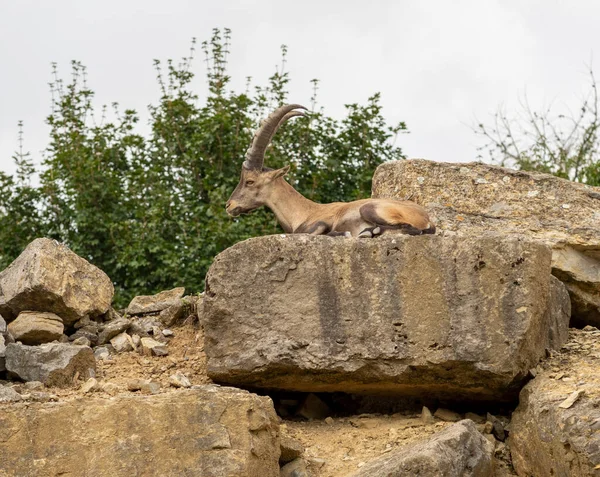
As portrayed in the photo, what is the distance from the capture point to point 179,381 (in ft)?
28.9

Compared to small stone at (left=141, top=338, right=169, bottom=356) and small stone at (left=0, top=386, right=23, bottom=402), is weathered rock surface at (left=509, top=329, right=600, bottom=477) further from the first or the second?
small stone at (left=0, top=386, right=23, bottom=402)

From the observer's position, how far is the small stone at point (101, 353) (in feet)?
31.3

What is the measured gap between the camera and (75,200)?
18047 mm

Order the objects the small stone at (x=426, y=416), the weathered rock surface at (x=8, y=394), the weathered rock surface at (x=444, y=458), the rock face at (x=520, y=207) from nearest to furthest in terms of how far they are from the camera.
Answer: the weathered rock surface at (x=444, y=458) < the weathered rock surface at (x=8, y=394) < the small stone at (x=426, y=416) < the rock face at (x=520, y=207)

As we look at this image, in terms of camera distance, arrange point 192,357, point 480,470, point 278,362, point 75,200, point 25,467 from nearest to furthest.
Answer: point 25,467 → point 480,470 → point 278,362 → point 192,357 → point 75,200

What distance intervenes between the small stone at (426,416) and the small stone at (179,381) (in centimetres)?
175

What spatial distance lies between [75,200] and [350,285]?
1012cm

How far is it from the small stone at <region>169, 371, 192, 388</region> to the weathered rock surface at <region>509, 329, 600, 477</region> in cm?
239

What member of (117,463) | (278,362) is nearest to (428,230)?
(278,362)

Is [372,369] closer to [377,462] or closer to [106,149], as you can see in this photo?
[377,462]

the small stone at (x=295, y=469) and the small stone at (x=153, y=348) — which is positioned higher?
the small stone at (x=153, y=348)

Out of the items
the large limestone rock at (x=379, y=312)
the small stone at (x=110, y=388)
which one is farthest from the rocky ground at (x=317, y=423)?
the large limestone rock at (x=379, y=312)

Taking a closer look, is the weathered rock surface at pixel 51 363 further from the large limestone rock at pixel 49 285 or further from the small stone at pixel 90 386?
the large limestone rock at pixel 49 285

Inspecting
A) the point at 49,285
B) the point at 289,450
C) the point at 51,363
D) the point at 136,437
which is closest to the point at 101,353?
the point at 49,285
